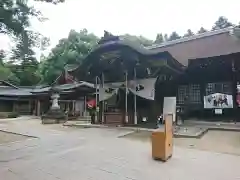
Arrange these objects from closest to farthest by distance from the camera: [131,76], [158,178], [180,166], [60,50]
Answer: [158,178] < [180,166] < [131,76] < [60,50]

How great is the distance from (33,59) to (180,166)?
6.13 meters

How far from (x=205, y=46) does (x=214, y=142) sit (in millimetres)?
8820

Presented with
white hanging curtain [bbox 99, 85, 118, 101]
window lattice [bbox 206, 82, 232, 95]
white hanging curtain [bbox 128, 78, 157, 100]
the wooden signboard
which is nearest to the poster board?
window lattice [bbox 206, 82, 232, 95]

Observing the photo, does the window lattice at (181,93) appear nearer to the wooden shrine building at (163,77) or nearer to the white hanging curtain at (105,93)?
the wooden shrine building at (163,77)

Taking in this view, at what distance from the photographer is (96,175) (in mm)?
5684

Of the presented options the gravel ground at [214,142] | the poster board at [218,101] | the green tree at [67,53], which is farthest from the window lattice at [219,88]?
the green tree at [67,53]

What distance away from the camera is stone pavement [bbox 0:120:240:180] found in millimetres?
5613

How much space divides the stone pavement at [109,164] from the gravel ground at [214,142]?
2.56ft

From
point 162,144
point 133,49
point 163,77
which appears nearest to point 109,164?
point 162,144

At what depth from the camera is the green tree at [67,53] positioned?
39.0 metres

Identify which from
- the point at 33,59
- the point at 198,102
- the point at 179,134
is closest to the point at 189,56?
the point at 198,102

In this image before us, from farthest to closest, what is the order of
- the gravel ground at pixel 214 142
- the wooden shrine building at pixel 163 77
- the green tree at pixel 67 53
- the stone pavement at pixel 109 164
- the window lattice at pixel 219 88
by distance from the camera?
1. the green tree at pixel 67 53
2. the window lattice at pixel 219 88
3. the wooden shrine building at pixel 163 77
4. the gravel ground at pixel 214 142
5. the stone pavement at pixel 109 164

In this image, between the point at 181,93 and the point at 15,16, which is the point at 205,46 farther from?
the point at 15,16

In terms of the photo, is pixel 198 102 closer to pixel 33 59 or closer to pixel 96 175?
pixel 33 59
